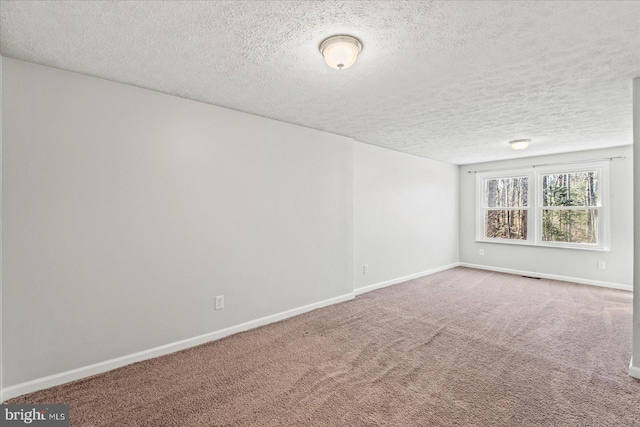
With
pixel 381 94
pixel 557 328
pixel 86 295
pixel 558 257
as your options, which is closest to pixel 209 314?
pixel 86 295

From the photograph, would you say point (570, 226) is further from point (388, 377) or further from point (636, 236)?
point (388, 377)

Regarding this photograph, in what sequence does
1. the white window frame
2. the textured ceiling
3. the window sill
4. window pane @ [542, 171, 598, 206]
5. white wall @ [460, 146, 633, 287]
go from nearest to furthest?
the textured ceiling < white wall @ [460, 146, 633, 287] < the window sill < window pane @ [542, 171, 598, 206] < the white window frame

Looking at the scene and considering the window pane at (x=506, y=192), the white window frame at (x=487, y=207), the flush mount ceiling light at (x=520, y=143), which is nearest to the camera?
the flush mount ceiling light at (x=520, y=143)

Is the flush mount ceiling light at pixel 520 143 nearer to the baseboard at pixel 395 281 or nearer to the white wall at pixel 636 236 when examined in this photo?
the white wall at pixel 636 236

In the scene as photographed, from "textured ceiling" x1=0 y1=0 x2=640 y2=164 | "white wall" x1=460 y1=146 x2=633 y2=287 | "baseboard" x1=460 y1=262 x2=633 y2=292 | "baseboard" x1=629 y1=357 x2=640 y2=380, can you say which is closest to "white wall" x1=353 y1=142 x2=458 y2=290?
"white wall" x1=460 y1=146 x2=633 y2=287

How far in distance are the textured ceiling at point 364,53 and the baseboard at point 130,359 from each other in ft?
7.38

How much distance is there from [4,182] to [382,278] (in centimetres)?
450

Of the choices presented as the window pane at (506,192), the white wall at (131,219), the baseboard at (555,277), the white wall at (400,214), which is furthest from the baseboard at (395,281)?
the window pane at (506,192)

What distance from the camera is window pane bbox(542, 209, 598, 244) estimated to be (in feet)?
16.6

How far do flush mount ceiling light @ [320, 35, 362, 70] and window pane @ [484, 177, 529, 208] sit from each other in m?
5.52

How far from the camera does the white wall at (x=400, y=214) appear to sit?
4.61 meters

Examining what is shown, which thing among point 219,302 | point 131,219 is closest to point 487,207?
point 219,302

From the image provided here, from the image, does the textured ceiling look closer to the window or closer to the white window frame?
the window

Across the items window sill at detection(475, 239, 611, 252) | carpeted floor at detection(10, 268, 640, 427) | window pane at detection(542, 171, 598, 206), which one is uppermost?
window pane at detection(542, 171, 598, 206)
